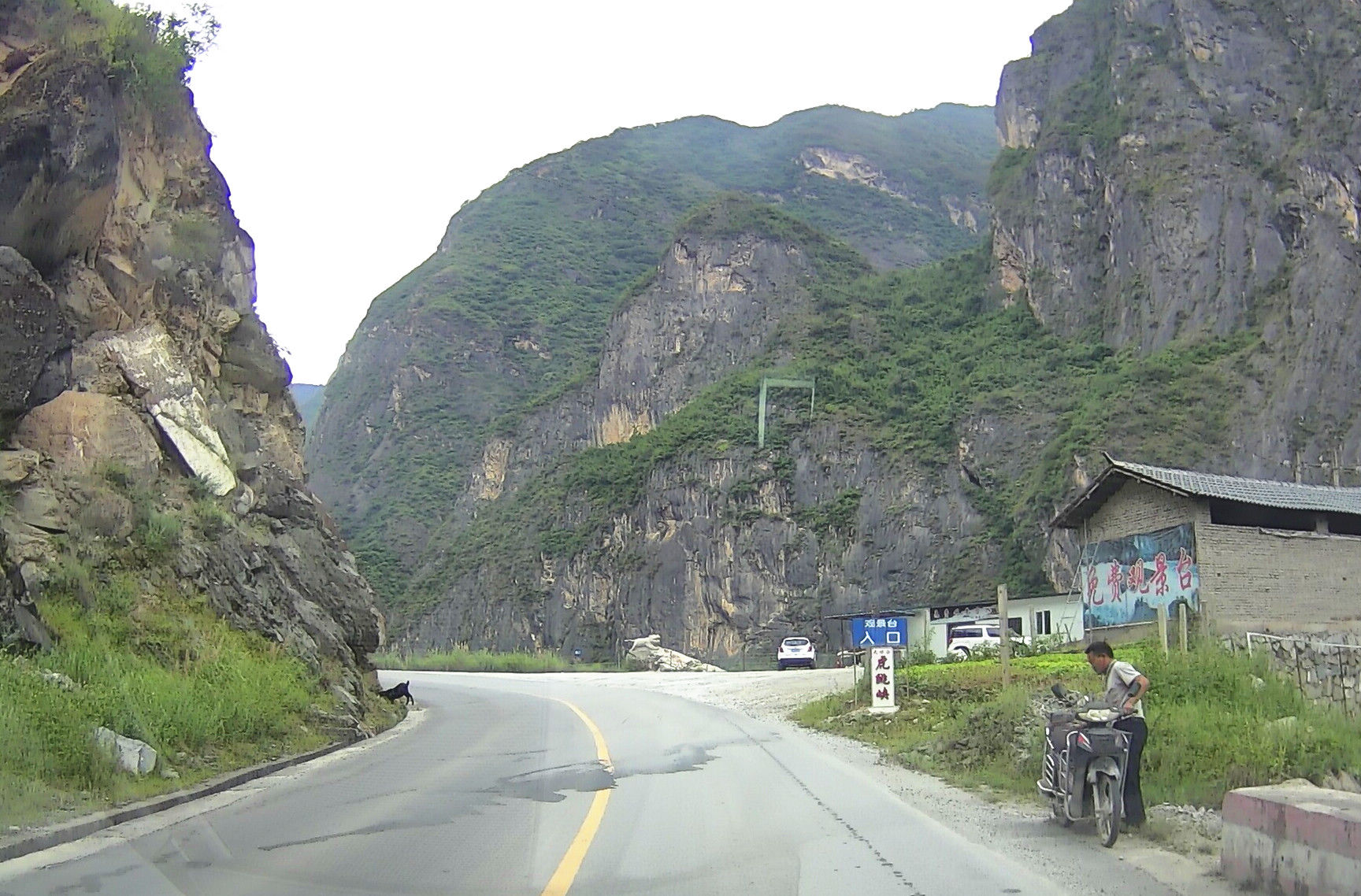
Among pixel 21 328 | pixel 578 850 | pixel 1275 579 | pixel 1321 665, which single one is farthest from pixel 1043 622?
pixel 578 850

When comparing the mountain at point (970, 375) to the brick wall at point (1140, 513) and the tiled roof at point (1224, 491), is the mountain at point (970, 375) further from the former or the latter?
the tiled roof at point (1224, 491)

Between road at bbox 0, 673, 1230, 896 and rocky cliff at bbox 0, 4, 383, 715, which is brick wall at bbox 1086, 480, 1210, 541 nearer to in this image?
road at bbox 0, 673, 1230, 896

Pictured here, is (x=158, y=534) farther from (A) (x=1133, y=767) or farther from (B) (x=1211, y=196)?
(B) (x=1211, y=196)

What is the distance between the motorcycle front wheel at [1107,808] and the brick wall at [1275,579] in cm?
2158

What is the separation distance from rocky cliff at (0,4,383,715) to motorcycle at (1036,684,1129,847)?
35.2ft

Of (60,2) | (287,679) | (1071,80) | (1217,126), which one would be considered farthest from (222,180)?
(1071,80)

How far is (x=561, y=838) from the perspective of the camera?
9.49 metres

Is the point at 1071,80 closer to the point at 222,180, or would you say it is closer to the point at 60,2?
the point at 222,180

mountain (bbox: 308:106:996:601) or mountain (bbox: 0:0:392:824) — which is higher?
mountain (bbox: 308:106:996:601)

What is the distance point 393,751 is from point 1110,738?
11788 millimetres

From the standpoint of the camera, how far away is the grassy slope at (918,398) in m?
64.2

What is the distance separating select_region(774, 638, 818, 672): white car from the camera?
48875mm

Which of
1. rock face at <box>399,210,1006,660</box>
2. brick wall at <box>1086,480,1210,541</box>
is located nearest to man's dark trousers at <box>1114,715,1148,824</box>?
brick wall at <box>1086,480,1210,541</box>

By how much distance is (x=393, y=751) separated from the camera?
17656 mm
